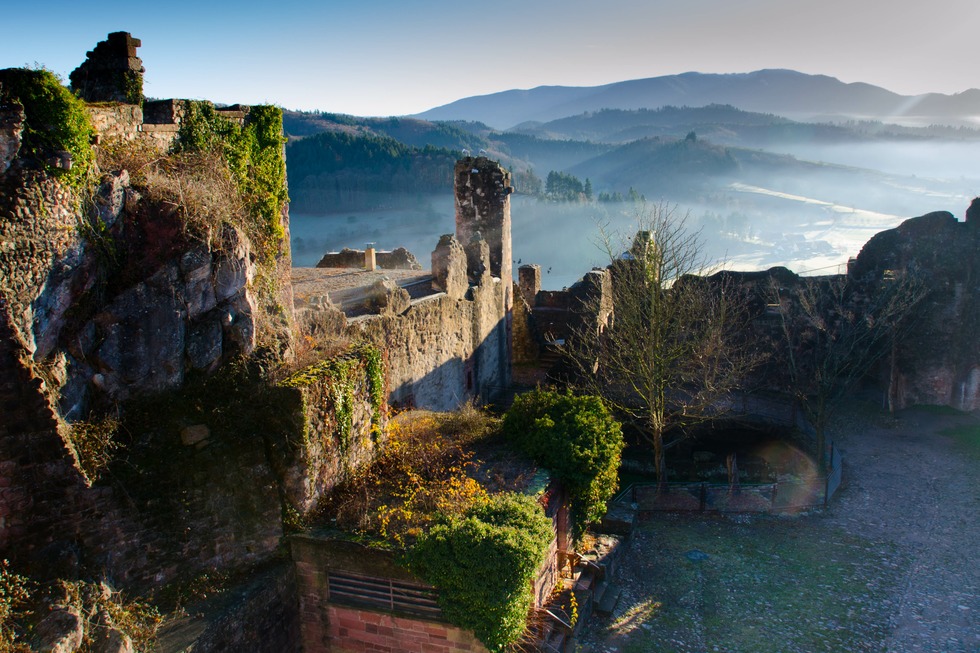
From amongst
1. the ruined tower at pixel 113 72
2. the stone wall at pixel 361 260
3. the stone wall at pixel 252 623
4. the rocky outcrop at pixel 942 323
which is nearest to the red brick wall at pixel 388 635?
the stone wall at pixel 252 623

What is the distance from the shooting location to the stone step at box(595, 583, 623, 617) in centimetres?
1223

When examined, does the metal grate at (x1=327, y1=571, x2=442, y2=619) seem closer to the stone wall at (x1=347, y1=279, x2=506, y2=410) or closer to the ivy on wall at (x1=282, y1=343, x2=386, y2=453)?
the ivy on wall at (x1=282, y1=343, x2=386, y2=453)

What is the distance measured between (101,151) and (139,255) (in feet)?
4.19

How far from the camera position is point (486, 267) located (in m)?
20.4

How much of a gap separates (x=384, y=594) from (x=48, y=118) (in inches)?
264

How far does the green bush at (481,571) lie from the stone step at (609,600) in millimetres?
3366

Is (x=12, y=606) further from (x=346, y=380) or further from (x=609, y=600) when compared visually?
(x=609, y=600)

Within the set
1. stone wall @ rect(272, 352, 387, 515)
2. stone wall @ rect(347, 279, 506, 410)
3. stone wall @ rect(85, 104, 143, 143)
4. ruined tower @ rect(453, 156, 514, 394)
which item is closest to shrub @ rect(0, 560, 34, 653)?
stone wall @ rect(272, 352, 387, 515)

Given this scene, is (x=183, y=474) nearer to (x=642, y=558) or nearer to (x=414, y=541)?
(x=414, y=541)

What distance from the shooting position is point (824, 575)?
13453 millimetres

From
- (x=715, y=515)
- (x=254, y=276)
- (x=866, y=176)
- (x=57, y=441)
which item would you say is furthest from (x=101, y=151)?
(x=866, y=176)

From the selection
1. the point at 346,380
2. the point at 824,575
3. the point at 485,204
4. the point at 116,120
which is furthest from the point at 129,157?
the point at 485,204

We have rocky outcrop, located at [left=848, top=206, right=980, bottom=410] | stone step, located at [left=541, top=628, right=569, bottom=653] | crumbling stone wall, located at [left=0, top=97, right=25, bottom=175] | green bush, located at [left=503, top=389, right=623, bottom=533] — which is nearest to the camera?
crumbling stone wall, located at [left=0, top=97, right=25, bottom=175]

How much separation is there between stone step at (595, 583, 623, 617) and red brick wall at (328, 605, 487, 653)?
11.9 feet
